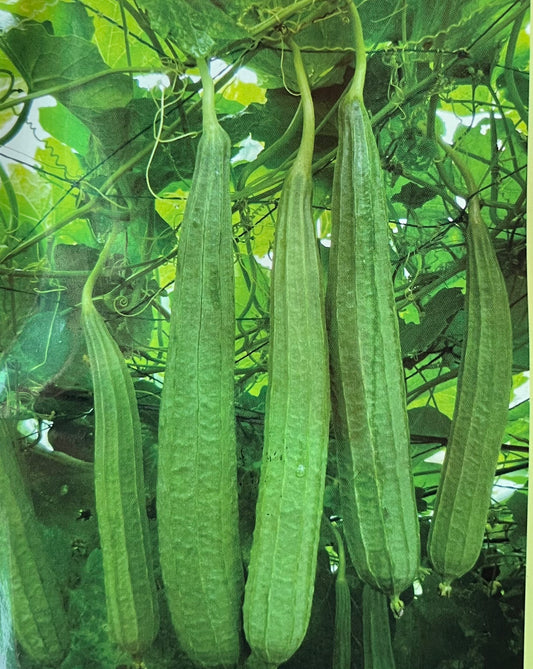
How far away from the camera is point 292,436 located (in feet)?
2.92

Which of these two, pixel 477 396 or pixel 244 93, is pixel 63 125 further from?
pixel 477 396

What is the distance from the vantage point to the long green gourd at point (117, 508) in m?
0.88

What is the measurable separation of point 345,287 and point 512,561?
47 cm

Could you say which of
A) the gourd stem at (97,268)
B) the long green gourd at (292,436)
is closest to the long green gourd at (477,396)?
the long green gourd at (292,436)

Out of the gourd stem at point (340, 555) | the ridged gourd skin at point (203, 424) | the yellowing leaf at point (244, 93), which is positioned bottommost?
the gourd stem at point (340, 555)

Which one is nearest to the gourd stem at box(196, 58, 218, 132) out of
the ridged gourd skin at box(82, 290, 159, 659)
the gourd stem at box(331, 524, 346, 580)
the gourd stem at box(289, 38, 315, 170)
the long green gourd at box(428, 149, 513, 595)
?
the gourd stem at box(289, 38, 315, 170)

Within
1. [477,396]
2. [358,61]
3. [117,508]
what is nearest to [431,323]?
[477,396]

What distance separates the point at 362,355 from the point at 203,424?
0.23m

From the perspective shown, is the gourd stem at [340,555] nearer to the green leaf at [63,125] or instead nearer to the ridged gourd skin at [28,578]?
the ridged gourd skin at [28,578]

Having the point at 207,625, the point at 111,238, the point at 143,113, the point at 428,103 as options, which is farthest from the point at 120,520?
the point at 428,103

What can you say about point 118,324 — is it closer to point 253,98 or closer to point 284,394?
point 284,394

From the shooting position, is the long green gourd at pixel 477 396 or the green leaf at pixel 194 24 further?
the long green gourd at pixel 477 396

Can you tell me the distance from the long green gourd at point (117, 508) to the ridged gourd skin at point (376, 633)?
289 millimetres

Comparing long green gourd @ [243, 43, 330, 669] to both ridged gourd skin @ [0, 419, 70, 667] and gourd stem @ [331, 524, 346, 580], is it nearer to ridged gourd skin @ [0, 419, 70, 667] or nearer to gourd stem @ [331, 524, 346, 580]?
gourd stem @ [331, 524, 346, 580]
